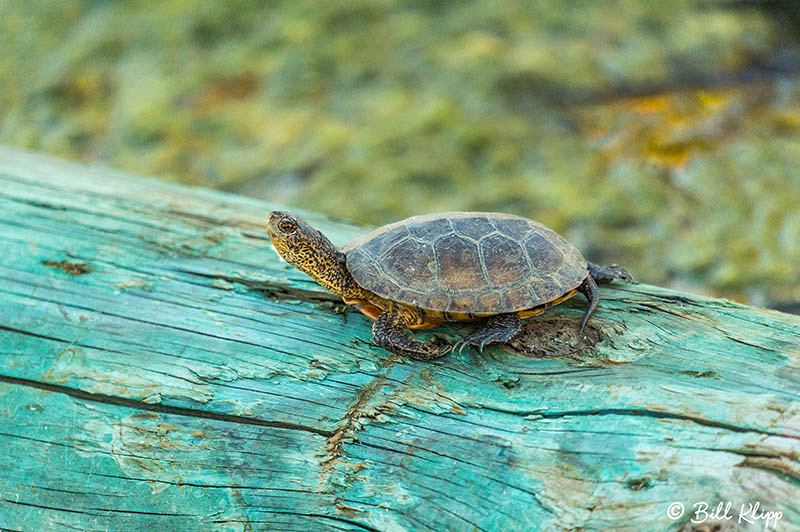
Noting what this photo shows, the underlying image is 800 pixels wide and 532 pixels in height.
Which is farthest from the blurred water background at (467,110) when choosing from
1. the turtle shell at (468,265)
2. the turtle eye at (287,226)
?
the turtle eye at (287,226)

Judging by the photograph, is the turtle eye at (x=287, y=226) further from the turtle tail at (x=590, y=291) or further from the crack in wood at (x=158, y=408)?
the turtle tail at (x=590, y=291)

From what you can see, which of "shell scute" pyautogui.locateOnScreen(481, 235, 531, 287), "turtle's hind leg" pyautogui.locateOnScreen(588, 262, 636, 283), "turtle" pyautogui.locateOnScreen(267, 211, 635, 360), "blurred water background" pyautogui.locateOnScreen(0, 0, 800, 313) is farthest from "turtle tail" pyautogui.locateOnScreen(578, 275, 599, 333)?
"blurred water background" pyautogui.locateOnScreen(0, 0, 800, 313)

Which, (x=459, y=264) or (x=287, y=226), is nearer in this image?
(x=459, y=264)

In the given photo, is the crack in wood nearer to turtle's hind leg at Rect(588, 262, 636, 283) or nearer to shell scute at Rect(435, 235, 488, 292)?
shell scute at Rect(435, 235, 488, 292)

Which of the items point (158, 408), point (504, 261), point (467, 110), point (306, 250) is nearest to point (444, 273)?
point (504, 261)

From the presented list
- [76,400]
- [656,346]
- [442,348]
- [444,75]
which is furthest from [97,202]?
[444,75]

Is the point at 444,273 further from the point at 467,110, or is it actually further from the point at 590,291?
the point at 467,110
